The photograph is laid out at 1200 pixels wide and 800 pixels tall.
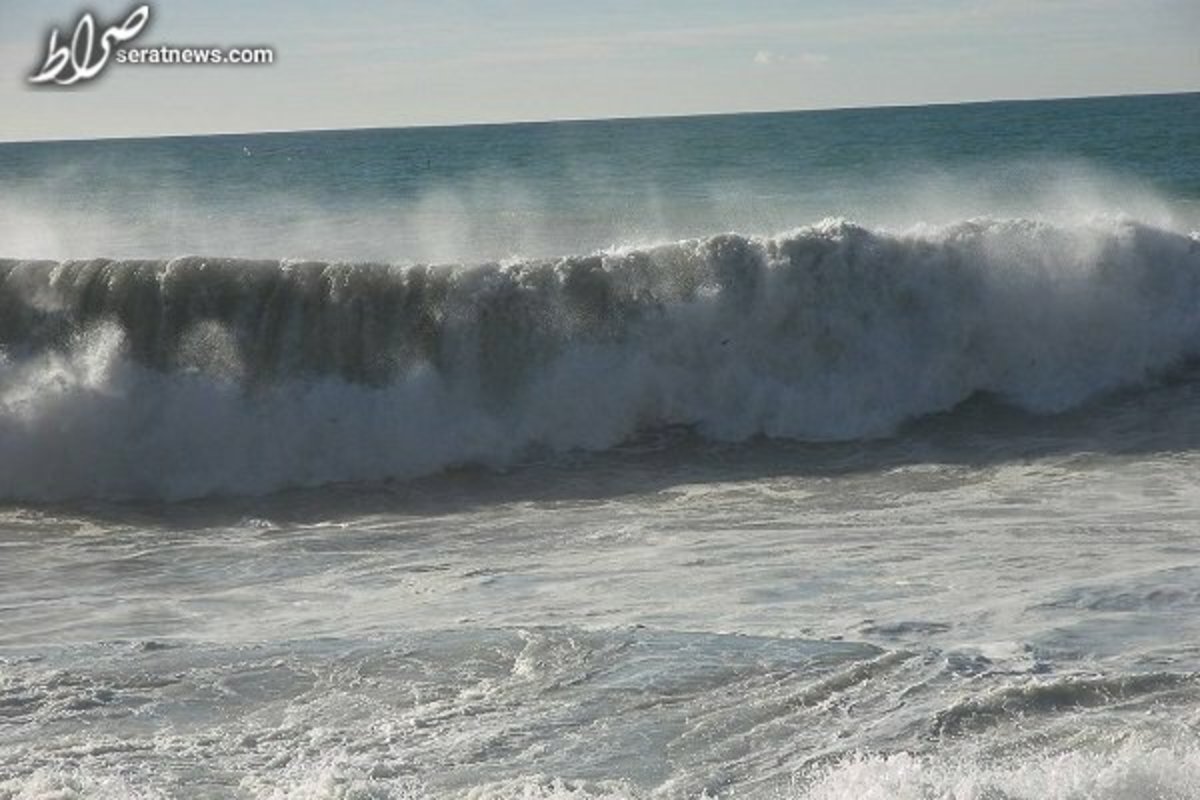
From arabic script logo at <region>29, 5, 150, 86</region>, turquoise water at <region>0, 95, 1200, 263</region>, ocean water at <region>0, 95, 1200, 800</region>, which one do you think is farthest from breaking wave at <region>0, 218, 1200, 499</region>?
turquoise water at <region>0, 95, 1200, 263</region>

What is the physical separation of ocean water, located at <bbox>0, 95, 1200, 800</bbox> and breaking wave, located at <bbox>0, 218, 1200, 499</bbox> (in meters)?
0.04

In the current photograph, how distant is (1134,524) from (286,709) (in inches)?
242

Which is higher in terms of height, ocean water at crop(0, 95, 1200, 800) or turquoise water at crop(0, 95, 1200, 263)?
turquoise water at crop(0, 95, 1200, 263)

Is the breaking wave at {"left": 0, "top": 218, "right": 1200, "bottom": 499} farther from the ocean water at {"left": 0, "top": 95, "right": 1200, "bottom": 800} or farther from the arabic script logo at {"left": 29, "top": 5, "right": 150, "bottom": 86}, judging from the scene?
the arabic script logo at {"left": 29, "top": 5, "right": 150, "bottom": 86}

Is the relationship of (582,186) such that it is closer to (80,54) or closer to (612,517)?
(80,54)

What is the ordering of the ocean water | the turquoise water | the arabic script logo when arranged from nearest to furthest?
the ocean water, the arabic script logo, the turquoise water

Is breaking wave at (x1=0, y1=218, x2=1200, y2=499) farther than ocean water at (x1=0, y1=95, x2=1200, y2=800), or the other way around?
breaking wave at (x1=0, y1=218, x2=1200, y2=499)

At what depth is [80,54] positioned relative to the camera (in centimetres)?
2181

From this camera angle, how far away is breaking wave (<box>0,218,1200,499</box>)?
16219 mm

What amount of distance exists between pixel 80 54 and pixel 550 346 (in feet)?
27.9

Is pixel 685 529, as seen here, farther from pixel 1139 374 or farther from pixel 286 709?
pixel 1139 374

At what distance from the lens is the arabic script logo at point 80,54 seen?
69.8 ft

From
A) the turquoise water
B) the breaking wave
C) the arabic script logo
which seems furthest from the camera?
the turquoise water

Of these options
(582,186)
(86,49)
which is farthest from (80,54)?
(582,186)
